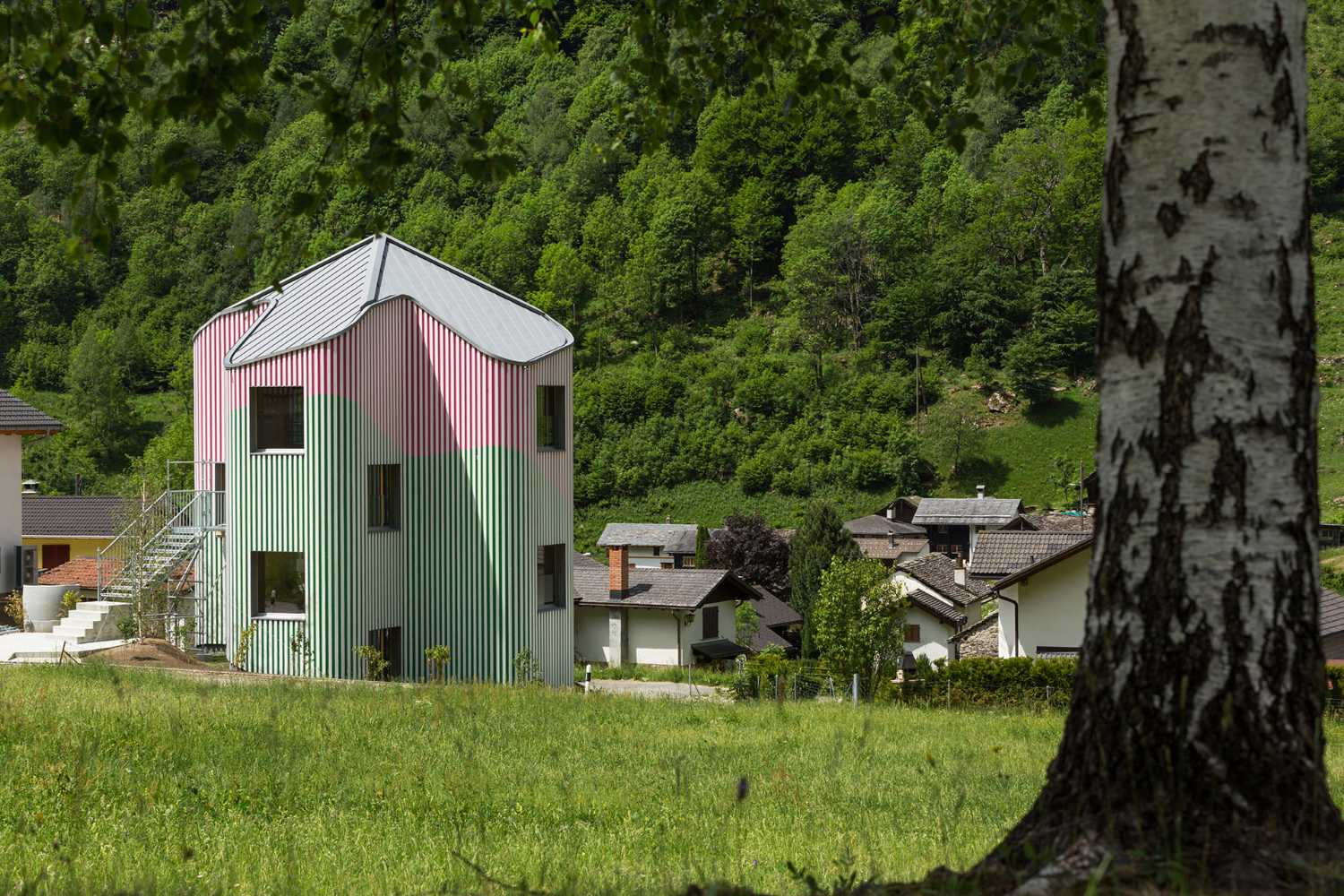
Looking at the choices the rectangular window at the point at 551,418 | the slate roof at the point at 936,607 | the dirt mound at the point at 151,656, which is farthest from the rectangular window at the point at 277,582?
the slate roof at the point at 936,607

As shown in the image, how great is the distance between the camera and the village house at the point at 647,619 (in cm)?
4366

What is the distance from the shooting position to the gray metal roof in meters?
24.3

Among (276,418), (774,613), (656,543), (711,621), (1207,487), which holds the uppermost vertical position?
(276,418)

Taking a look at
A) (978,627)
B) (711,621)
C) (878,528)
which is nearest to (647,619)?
(711,621)

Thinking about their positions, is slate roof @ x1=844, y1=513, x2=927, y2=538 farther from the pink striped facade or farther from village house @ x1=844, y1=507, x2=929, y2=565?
the pink striped facade

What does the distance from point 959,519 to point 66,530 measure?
4536cm

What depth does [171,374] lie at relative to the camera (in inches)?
4707

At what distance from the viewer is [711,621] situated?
149 feet

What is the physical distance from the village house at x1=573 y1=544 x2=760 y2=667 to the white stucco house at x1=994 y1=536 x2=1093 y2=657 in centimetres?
1795

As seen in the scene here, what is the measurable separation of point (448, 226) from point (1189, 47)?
134383mm

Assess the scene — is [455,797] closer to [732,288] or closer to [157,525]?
[157,525]

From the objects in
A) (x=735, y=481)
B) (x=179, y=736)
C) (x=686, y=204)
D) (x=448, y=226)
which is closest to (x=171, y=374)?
(x=448, y=226)

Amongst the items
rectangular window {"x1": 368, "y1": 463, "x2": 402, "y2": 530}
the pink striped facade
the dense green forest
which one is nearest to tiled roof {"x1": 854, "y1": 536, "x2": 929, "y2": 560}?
the dense green forest

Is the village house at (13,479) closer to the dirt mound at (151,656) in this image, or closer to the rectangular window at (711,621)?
the dirt mound at (151,656)
